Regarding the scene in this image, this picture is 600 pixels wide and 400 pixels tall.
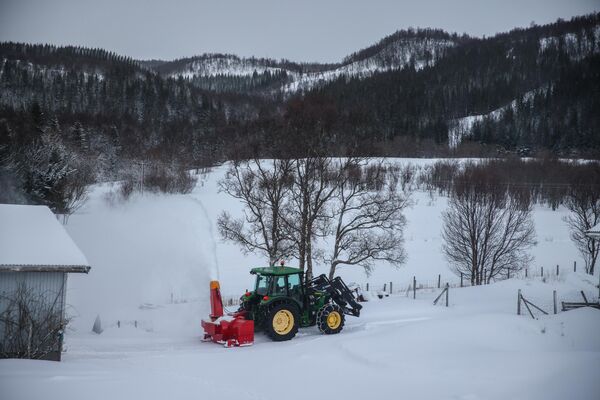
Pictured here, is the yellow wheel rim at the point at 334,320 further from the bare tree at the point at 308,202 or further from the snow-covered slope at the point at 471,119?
the snow-covered slope at the point at 471,119

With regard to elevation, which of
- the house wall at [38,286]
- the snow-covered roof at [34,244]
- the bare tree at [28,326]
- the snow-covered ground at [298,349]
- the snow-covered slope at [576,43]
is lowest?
the snow-covered ground at [298,349]

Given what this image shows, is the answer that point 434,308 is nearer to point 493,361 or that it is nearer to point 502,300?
point 502,300

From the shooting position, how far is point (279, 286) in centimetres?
1512

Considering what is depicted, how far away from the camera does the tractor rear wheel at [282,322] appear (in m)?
14.3

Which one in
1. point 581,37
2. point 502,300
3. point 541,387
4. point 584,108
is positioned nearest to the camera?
point 541,387

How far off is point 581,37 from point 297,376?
218847 millimetres

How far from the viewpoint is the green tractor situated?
1459cm

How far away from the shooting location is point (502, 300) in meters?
21.3

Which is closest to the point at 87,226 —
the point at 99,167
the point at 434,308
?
the point at 434,308

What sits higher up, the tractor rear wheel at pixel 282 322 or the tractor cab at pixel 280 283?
the tractor cab at pixel 280 283

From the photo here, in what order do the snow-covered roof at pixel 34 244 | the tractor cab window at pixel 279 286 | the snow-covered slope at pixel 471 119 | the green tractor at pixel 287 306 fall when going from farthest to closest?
the snow-covered slope at pixel 471 119 < the tractor cab window at pixel 279 286 < the green tractor at pixel 287 306 < the snow-covered roof at pixel 34 244

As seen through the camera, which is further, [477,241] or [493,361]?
[477,241]

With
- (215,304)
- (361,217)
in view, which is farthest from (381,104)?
(215,304)

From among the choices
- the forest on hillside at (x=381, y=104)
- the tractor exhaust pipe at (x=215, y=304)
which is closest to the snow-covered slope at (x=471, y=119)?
the forest on hillside at (x=381, y=104)
